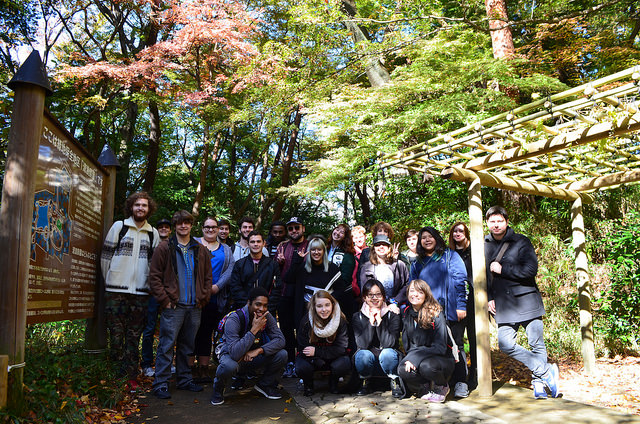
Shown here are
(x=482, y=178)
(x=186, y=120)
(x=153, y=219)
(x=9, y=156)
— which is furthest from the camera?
(x=186, y=120)

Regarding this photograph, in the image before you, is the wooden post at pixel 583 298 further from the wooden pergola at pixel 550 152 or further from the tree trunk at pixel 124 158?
the tree trunk at pixel 124 158

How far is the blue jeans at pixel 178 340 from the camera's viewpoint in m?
4.27

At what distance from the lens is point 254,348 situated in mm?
4422

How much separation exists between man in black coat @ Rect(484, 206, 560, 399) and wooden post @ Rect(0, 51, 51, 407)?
4.05 m

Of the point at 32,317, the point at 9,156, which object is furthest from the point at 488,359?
the point at 9,156

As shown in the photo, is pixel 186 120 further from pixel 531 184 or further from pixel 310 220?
pixel 531 184

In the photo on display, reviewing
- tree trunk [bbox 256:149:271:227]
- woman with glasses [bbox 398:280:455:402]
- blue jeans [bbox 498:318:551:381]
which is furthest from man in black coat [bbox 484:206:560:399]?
tree trunk [bbox 256:149:271:227]

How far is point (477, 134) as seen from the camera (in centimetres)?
434

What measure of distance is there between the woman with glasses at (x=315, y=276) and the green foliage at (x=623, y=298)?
3.94 m

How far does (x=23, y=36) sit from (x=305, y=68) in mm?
7121

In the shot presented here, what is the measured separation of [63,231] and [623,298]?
6762mm

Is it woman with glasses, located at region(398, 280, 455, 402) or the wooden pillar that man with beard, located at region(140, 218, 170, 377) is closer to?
woman with glasses, located at region(398, 280, 455, 402)

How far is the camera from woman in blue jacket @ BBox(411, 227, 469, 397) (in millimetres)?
4527

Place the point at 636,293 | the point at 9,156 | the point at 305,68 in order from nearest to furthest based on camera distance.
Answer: the point at 9,156
the point at 636,293
the point at 305,68
